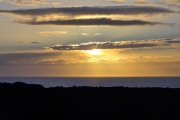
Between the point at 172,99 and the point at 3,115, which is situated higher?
the point at 172,99

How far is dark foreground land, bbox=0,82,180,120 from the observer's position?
1060 inches

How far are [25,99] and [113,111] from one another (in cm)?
648

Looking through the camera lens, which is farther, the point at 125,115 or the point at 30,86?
the point at 30,86

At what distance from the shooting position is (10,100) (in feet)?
97.4

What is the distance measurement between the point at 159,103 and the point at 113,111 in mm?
4721

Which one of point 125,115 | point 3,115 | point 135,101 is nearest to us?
point 3,115

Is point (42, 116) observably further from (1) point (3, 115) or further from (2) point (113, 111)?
(2) point (113, 111)

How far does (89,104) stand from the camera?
1192 inches

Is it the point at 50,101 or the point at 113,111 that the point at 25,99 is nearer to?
the point at 50,101

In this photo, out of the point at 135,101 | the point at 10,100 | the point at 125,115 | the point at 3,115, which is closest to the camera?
the point at 3,115

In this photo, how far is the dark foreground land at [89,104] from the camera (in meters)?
26.9

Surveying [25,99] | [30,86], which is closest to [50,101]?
[25,99]

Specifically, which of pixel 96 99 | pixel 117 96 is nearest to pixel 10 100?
pixel 96 99

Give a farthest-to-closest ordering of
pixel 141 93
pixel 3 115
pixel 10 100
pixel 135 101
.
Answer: pixel 141 93
pixel 135 101
pixel 10 100
pixel 3 115
